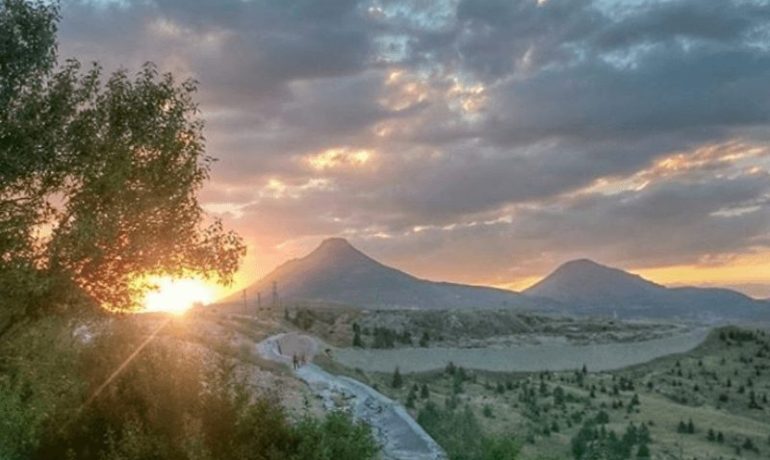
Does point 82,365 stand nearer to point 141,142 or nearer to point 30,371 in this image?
point 30,371

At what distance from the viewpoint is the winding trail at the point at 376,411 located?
43975mm

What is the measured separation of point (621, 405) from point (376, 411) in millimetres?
36179

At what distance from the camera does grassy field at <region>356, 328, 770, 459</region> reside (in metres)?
63.8

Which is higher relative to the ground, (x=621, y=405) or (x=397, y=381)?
(x=397, y=381)

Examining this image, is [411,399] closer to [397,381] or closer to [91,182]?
[397,381]

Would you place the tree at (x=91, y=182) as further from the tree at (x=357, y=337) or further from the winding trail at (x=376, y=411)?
the tree at (x=357, y=337)

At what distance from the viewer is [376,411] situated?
167 feet

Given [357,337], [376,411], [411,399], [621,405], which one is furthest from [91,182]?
[357,337]

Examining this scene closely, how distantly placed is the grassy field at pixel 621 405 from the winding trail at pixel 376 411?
148 inches

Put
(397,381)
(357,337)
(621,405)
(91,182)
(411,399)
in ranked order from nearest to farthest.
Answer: (91,182) → (411,399) → (397,381) → (621,405) → (357,337)

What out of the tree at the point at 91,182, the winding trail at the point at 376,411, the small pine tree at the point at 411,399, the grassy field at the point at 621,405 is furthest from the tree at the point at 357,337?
the tree at the point at 91,182

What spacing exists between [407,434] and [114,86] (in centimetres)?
2823

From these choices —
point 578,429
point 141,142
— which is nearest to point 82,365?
point 141,142

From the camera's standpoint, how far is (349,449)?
32281 millimetres
